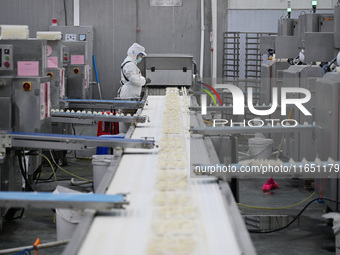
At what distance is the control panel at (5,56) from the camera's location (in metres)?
4.93

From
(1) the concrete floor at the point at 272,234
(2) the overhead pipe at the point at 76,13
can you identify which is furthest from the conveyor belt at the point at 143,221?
(2) the overhead pipe at the point at 76,13

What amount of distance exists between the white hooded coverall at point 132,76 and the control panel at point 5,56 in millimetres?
3354

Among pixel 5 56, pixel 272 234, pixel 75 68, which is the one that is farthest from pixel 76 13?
pixel 272 234

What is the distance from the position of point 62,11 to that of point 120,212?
408 inches

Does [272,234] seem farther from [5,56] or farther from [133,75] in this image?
[133,75]

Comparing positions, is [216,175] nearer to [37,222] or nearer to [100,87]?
[37,222]

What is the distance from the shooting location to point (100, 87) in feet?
40.2

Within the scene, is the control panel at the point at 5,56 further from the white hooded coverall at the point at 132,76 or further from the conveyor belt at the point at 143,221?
the white hooded coverall at the point at 132,76

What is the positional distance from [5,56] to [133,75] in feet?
11.2

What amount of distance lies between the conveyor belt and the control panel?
2113 millimetres

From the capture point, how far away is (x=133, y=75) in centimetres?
823

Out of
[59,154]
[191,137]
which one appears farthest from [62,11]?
[191,137]

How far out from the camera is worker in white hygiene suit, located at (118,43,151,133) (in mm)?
8250

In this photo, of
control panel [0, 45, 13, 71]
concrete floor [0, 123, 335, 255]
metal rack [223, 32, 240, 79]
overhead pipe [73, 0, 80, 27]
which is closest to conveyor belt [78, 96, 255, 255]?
concrete floor [0, 123, 335, 255]
